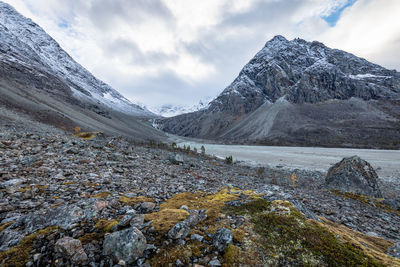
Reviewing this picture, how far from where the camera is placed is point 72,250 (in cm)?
276

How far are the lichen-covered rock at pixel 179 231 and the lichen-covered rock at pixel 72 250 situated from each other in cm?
134

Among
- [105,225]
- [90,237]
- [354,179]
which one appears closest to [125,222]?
[105,225]

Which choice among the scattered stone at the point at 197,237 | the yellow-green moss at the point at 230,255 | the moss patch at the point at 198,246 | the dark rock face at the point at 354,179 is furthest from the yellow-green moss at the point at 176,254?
the dark rock face at the point at 354,179

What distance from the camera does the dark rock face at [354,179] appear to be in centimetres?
1422

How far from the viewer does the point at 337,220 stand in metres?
6.80

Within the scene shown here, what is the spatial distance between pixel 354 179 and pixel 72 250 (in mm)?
19615

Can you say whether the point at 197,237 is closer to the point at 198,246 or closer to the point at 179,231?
the point at 198,246

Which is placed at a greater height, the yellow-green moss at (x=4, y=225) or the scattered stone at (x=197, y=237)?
the scattered stone at (x=197, y=237)

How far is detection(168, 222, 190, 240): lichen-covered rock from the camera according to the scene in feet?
10.5

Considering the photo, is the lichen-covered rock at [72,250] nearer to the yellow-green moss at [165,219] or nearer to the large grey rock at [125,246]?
the large grey rock at [125,246]

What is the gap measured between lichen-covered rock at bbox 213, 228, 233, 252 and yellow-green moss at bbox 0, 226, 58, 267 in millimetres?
2920

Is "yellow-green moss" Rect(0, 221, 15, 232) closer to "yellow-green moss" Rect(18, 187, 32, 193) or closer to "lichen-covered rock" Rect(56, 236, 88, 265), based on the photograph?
"lichen-covered rock" Rect(56, 236, 88, 265)

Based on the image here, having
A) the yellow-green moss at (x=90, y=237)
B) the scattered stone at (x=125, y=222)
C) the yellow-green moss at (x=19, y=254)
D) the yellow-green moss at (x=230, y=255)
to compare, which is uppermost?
the yellow-green moss at (x=230, y=255)

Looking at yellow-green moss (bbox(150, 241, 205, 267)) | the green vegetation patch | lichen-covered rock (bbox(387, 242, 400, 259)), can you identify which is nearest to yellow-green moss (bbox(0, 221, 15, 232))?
yellow-green moss (bbox(150, 241, 205, 267))
